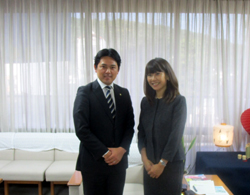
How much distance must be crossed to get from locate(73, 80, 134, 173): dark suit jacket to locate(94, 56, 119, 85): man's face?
7 cm

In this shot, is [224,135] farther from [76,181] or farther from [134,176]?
[76,181]

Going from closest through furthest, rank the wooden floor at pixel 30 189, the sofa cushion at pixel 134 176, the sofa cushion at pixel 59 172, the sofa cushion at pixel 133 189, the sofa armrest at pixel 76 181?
the sofa armrest at pixel 76 181
the sofa cushion at pixel 133 189
the sofa cushion at pixel 134 176
the sofa cushion at pixel 59 172
the wooden floor at pixel 30 189

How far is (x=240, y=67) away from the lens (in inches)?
126

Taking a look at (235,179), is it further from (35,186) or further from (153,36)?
(35,186)

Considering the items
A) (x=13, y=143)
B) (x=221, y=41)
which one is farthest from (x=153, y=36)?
(x=13, y=143)

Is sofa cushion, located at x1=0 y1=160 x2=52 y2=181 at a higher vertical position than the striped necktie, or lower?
lower

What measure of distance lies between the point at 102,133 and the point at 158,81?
51cm

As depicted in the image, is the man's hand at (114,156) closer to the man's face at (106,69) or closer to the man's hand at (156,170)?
the man's hand at (156,170)

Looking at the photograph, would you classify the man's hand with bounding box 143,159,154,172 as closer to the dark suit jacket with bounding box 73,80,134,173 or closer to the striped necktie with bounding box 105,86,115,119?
the dark suit jacket with bounding box 73,80,134,173

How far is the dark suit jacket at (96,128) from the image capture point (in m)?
1.33

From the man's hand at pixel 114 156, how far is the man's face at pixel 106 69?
462mm

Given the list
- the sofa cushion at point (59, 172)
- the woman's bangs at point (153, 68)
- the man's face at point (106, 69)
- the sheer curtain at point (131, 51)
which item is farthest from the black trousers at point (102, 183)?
the sheer curtain at point (131, 51)

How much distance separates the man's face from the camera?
1.43 m

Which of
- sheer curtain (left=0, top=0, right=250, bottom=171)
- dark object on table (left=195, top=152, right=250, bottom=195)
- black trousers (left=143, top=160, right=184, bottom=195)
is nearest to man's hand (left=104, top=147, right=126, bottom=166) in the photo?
black trousers (left=143, top=160, right=184, bottom=195)
